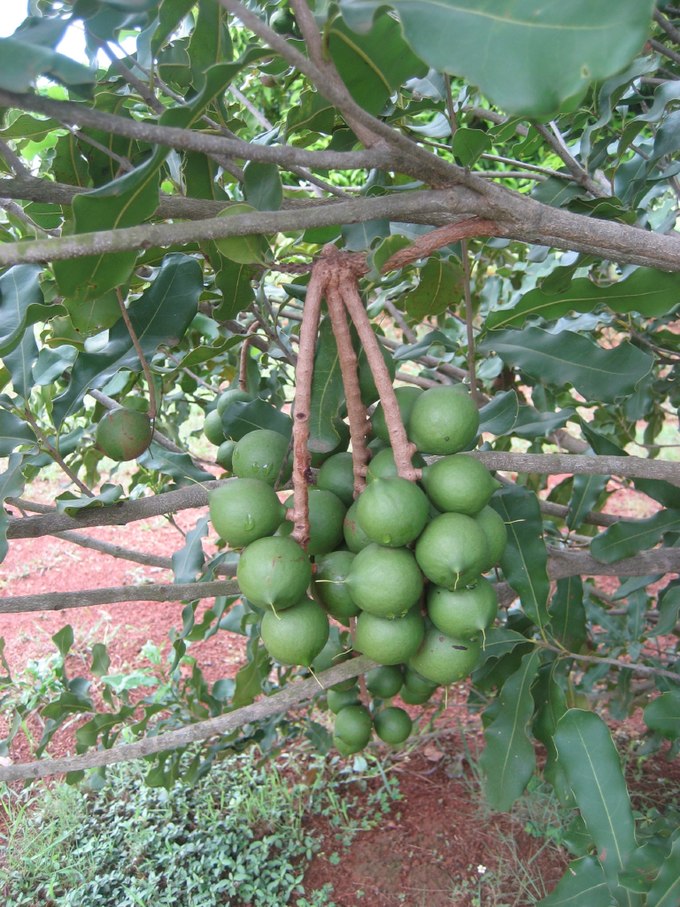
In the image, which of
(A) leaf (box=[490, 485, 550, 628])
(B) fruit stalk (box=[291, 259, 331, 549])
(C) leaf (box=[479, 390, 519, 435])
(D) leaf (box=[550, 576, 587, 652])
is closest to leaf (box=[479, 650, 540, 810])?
(A) leaf (box=[490, 485, 550, 628])

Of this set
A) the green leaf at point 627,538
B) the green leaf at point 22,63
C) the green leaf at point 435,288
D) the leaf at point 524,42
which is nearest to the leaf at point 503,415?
the green leaf at point 435,288

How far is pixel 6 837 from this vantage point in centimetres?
337

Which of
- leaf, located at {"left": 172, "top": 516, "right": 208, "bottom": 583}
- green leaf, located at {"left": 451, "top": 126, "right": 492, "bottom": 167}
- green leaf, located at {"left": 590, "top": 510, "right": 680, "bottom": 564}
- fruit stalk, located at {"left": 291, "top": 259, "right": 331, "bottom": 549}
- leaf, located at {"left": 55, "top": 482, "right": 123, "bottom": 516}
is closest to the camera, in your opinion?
fruit stalk, located at {"left": 291, "top": 259, "right": 331, "bottom": 549}

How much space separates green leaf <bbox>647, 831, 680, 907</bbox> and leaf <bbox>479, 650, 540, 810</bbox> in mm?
475

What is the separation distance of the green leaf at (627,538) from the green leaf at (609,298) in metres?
0.71

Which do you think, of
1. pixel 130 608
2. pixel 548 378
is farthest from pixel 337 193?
pixel 130 608

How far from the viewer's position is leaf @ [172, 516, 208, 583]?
2.25 m

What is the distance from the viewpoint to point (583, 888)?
1589mm

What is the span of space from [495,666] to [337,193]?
1437mm

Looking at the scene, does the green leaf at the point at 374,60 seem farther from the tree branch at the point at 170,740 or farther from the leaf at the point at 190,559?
the leaf at the point at 190,559

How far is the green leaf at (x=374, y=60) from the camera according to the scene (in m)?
0.99

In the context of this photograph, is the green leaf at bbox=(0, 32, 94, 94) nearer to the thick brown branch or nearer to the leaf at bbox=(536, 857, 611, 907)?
the thick brown branch

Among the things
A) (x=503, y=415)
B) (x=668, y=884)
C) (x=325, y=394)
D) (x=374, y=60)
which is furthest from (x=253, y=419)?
(x=668, y=884)

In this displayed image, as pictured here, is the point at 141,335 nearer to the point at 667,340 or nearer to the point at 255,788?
the point at 667,340
